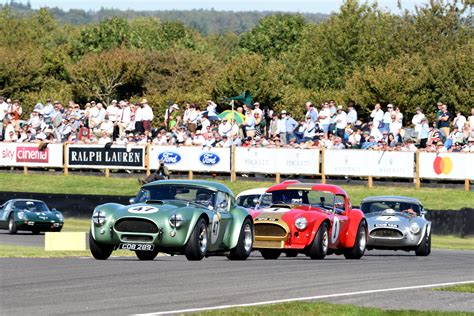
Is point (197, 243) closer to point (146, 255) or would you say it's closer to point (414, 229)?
point (146, 255)

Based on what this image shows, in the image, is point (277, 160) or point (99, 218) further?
point (277, 160)

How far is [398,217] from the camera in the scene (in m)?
26.4

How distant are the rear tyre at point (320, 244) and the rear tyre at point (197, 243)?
3.26 metres

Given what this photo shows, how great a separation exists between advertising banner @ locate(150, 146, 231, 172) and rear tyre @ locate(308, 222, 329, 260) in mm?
20441

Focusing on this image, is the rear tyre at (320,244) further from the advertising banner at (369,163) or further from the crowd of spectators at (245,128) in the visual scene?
the advertising banner at (369,163)

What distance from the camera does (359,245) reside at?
77.0ft

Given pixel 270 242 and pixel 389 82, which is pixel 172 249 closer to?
pixel 270 242

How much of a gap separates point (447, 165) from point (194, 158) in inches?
377

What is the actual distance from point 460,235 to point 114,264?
18640mm

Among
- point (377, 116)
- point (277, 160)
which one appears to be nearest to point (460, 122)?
point (377, 116)

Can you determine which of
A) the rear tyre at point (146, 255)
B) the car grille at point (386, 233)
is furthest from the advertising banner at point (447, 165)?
the rear tyre at point (146, 255)

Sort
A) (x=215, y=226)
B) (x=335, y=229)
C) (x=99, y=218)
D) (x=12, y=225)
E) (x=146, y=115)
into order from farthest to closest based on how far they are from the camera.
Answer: (x=146, y=115), (x=12, y=225), (x=335, y=229), (x=215, y=226), (x=99, y=218)

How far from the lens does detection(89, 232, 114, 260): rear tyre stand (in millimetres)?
18625

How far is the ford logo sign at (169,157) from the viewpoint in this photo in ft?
141
